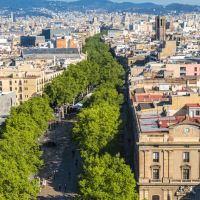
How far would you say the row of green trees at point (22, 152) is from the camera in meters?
36.8

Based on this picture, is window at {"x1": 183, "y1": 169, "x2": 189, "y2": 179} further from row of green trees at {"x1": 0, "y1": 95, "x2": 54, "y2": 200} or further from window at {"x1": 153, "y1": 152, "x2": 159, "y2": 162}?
row of green trees at {"x1": 0, "y1": 95, "x2": 54, "y2": 200}

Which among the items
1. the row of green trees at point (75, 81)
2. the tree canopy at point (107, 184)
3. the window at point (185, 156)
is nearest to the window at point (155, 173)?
the window at point (185, 156)

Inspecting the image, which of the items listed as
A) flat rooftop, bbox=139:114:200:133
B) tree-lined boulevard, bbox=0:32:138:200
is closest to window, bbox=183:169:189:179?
flat rooftop, bbox=139:114:200:133

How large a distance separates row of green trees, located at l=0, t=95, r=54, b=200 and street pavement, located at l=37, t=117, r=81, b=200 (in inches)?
86.4

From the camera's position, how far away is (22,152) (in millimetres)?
42781

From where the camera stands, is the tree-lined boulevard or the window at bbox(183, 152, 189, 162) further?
the window at bbox(183, 152, 189, 162)

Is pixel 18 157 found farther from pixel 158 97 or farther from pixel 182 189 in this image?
pixel 158 97

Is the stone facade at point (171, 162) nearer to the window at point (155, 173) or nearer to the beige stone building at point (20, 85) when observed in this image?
the window at point (155, 173)

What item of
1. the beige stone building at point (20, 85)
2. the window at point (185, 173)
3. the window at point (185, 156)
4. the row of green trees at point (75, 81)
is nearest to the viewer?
the window at point (185, 156)

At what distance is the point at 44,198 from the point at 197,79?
41864 mm

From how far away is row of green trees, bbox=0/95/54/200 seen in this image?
→ 36781 millimetres

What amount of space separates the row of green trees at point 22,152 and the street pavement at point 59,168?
7.20ft

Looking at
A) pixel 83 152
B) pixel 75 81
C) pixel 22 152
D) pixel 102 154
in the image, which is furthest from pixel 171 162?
pixel 75 81

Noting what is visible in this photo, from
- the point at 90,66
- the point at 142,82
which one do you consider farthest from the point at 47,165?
the point at 90,66
